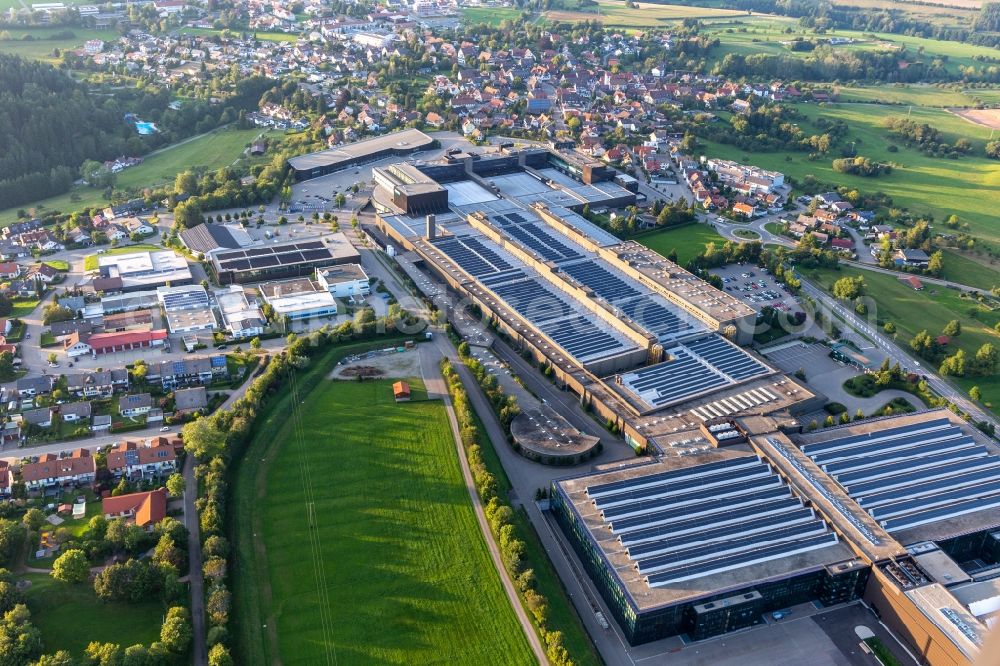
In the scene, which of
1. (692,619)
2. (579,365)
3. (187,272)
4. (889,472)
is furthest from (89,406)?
(889,472)

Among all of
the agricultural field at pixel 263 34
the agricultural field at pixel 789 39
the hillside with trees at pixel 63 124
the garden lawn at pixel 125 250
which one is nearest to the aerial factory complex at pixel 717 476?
the garden lawn at pixel 125 250

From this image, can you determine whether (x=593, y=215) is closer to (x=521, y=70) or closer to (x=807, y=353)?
(x=807, y=353)

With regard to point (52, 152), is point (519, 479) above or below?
below

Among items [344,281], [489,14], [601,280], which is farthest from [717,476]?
[489,14]

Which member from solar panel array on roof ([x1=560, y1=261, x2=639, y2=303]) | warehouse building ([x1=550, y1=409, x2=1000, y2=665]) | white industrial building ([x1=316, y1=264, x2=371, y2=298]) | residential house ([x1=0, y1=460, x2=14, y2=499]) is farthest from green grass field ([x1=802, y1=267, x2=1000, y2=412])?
residential house ([x1=0, y1=460, x2=14, y2=499])

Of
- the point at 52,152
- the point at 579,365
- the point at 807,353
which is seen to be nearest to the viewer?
the point at 579,365

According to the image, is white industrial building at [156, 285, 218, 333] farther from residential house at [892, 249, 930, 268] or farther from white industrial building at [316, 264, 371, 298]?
residential house at [892, 249, 930, 268]
